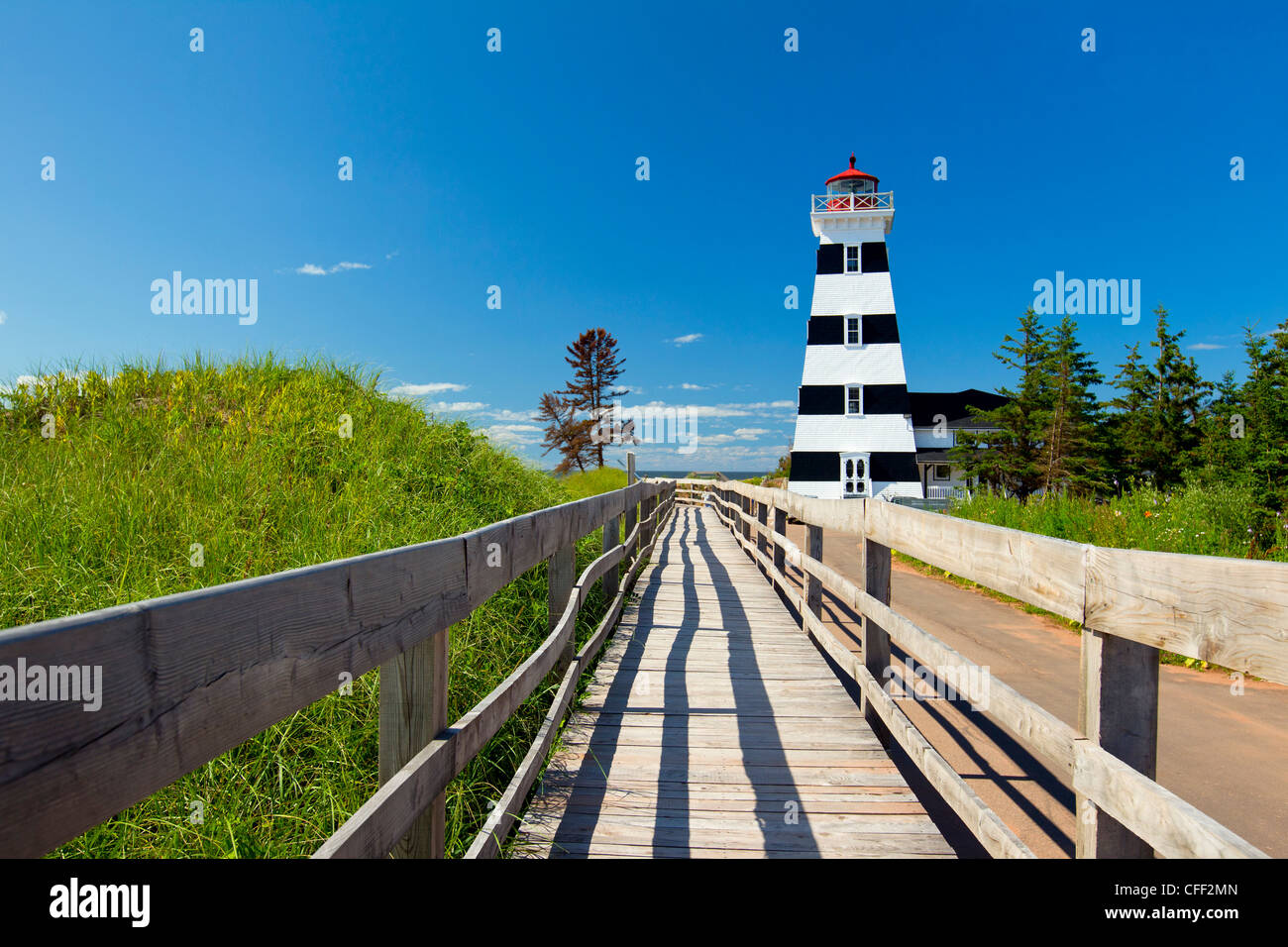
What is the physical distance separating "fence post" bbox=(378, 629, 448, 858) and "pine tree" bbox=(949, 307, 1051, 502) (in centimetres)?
3488

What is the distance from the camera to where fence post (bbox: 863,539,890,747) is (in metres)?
3.56

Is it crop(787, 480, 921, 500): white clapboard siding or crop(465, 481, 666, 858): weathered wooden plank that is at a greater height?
crop(787, 480, 921, 500): white clapboard siding

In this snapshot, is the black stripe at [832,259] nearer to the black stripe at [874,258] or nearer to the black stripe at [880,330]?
the black stripe at [874,258]

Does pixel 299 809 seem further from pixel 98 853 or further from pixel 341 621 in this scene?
pixel 341 621

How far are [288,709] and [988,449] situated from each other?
37856 mm

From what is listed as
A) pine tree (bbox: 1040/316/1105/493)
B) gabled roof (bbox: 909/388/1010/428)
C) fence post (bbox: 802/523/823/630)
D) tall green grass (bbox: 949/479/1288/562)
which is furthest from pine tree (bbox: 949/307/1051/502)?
fence post (bbox: 802/523/823/630)

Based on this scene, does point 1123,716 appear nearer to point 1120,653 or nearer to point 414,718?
point 1120,653

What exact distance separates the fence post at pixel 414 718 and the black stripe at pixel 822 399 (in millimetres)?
26830

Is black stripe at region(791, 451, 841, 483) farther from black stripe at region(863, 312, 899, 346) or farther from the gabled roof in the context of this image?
the gabled roof

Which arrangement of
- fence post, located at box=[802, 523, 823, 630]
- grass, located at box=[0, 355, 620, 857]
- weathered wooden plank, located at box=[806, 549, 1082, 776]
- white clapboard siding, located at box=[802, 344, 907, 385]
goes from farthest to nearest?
1. white clapboard siding, located at box=[802, 344, 907, 385]
2. fence post, located at box=[802, 523, 823, 630]
3. grass, located at box=[0, 355, 620, 857]
4. weathered wooden plank, located at box=[806, 549, 1082, 776]

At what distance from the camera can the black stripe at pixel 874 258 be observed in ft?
91.1

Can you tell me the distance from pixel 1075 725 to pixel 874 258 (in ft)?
87.3
